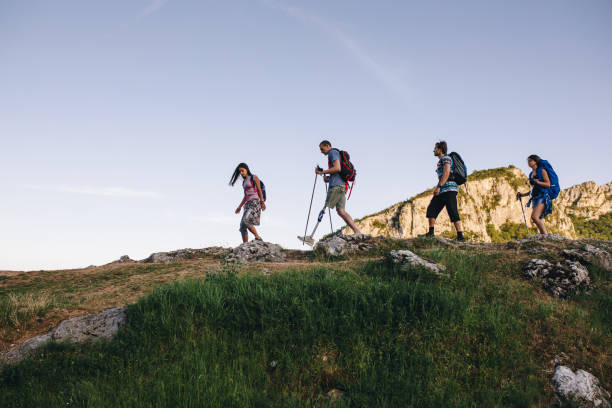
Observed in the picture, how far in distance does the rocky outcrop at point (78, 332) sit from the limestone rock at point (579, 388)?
586cm

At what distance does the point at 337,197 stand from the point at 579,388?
772 cm

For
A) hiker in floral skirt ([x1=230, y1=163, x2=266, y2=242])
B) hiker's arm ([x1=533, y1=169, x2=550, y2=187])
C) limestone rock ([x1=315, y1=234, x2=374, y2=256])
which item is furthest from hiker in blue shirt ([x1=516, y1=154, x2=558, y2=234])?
hiker in floral skirt ([x1=230, y1=163, x2=266, y2=242])

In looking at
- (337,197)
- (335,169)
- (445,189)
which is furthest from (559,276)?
(335,169)

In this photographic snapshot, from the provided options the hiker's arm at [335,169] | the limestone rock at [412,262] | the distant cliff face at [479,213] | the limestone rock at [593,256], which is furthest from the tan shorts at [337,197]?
the distant cliff face at [479,213]

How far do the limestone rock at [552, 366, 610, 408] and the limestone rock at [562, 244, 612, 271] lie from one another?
4.29 meters

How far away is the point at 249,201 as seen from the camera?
12383 mm

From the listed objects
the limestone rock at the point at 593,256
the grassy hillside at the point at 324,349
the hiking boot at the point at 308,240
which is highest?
the hiking boot at the point at 308,240

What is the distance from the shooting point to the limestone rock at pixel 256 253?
11.0 m

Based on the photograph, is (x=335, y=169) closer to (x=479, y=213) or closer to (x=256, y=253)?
(x=256, y=253)

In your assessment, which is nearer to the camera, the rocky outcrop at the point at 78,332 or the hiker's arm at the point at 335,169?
the rocky outcrop at the point at 78,332

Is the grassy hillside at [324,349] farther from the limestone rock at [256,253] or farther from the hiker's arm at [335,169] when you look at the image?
the hiker's arm at [335,169]

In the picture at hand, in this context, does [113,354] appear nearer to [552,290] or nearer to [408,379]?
[408,379]

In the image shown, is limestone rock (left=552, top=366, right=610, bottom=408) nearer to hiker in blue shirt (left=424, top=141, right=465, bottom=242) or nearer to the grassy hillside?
the grassy hillside

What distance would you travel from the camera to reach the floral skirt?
12.3m
